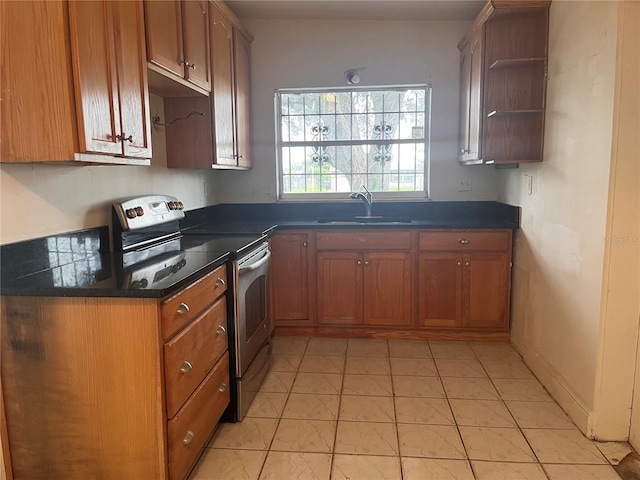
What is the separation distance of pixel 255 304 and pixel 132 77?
1.32 m

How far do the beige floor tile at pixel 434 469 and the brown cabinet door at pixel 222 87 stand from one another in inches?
79.0

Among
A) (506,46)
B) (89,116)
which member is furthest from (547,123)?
(89,116)

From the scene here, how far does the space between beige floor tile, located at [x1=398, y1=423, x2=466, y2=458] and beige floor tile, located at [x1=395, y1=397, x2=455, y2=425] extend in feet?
0.17

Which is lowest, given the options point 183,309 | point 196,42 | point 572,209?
point 183,309

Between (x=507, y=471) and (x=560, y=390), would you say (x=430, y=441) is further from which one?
(x=560, y=390)

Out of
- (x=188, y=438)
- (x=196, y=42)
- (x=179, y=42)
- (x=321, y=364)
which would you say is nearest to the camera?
(x=188, y=438)

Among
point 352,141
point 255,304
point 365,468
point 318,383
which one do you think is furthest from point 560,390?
point 352,141

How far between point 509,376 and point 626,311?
0.91 meters

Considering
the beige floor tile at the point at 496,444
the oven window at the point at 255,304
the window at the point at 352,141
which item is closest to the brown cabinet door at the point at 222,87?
the window at the point at 352,141

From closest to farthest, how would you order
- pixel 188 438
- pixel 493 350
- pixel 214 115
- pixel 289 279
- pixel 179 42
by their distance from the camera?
pixel 188 438, pixel 179 42, pixel 214 115, pixel 493 350, pixel 289 279

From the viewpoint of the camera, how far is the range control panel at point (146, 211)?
2.21 meters

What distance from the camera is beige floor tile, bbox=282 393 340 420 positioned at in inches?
91.0

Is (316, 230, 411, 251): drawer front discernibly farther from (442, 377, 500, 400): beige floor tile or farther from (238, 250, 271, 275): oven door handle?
(442, 377, 500, 400): beige floor tile

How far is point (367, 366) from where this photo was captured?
291cm
